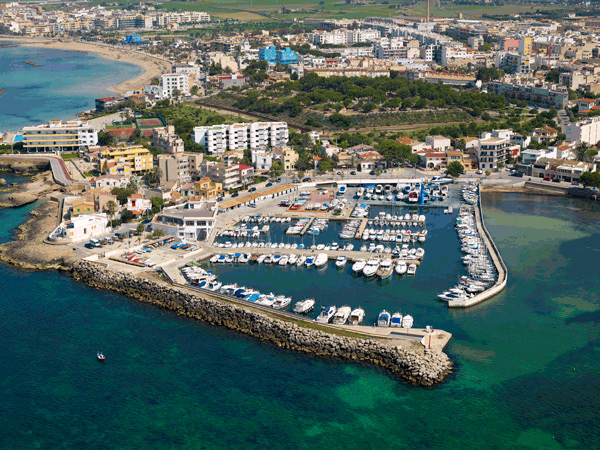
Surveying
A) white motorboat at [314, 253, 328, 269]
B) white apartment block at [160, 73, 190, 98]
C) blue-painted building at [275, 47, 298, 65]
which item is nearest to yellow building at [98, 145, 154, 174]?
white motorboat at [314, 253, 328, 269]

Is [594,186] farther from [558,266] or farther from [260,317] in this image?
[260,317]

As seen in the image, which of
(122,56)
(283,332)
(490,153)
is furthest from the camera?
(122,56)

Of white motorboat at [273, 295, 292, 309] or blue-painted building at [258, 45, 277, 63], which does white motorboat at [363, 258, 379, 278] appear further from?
blue-painted building at [258, 45, 277, 63]

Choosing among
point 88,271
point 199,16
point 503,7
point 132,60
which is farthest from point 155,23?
point 88,271

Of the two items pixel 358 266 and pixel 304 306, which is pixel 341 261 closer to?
pixel 358 266

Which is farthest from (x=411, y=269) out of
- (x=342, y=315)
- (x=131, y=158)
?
(x=131, y=158)

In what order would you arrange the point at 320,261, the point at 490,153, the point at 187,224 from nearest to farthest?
1. the point at 320,261
2. the point at 187,224
3. the point at 490,153

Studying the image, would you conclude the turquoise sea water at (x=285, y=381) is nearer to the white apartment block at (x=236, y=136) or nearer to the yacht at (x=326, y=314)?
the yacht at (x=326, y=314)
